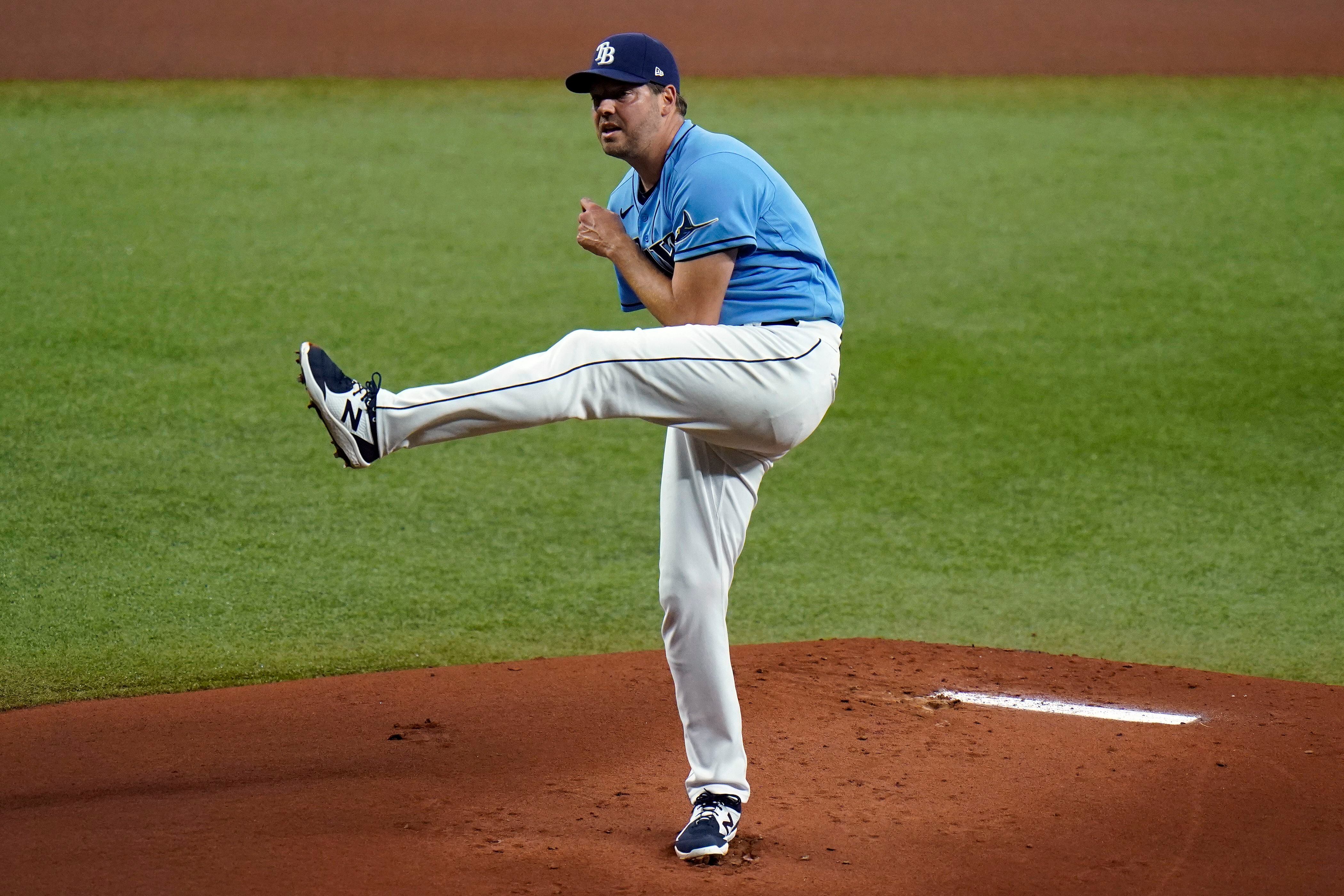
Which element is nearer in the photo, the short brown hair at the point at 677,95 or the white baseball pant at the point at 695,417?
the white baseball pant at the point at 695,417

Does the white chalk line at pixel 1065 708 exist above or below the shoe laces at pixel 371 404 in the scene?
below

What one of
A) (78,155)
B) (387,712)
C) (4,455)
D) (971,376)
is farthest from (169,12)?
(387,712)

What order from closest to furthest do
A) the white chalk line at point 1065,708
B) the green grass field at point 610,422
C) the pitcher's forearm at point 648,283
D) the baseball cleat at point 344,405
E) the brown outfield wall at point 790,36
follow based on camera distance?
the baseball cleat at point 344,405 → the pitcher's forearm at point 648,283 → the white chalk line at point 1065,708 → the green grass field at point 610,422 → the brown outfield wall at point 790,36

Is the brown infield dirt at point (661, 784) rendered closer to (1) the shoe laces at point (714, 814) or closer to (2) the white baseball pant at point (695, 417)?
(1) the shoe laces at point (714, 814)

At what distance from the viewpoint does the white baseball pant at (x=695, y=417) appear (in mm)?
3039

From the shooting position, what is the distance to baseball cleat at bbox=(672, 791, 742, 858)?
10.9 feet

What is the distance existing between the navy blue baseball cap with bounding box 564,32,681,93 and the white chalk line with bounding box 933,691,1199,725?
2.25m

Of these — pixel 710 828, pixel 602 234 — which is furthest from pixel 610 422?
pixel 710 828

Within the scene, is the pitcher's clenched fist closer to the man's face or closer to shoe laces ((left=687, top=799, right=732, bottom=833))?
the man's face

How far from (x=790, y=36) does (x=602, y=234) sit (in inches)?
419

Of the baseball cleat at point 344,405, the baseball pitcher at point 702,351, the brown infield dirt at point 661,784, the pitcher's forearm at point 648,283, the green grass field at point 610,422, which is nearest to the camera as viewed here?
the baseball cleat at point 344,405

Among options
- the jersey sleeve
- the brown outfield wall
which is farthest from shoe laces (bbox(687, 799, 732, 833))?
the brown outfield wall

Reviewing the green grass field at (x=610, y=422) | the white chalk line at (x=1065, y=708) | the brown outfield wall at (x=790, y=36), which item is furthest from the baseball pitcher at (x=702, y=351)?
the brown outfield wall at (x=790, y=36)

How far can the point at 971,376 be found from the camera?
27.3 ft
